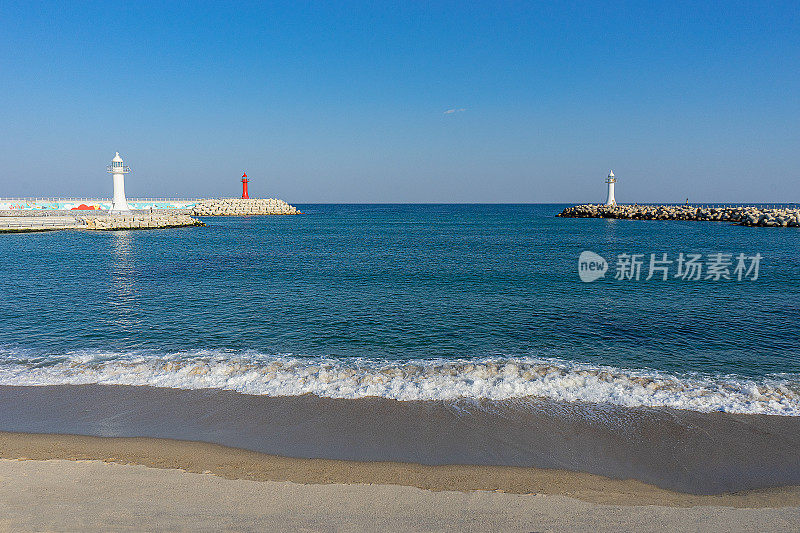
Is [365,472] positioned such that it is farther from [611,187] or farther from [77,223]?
[611,187]

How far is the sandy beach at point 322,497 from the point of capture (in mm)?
5449

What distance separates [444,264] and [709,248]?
2520 centimetres

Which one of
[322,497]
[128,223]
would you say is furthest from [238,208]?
[322,497]

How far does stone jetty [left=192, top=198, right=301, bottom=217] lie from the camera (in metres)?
106

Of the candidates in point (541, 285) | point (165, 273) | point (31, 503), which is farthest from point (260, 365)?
point (165, 273)

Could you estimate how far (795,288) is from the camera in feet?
70.5

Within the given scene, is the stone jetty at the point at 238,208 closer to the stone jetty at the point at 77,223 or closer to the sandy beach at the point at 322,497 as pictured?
the stone jetty at the point at 77,223

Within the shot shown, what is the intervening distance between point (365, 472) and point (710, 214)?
3754 inches

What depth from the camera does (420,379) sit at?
1037 centimetres

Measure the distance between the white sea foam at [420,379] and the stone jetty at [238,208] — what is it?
98.4 meters

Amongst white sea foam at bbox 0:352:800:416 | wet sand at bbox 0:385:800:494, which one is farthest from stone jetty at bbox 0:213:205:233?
wet sand at bbox 0:385:800:494

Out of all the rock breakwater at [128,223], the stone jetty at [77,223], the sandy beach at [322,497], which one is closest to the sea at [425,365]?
the sandy beach at [322,497]

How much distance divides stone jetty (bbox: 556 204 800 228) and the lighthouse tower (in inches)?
3362

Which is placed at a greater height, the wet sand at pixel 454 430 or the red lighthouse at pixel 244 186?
the red lighthouse at pixel 244 186
